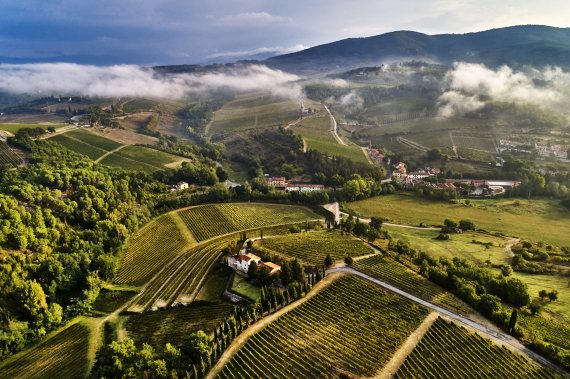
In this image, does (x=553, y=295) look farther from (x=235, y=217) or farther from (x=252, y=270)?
(x=235, y=217)

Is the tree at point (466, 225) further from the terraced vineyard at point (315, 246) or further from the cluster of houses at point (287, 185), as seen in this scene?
the cluster of houses at point (287, 185)

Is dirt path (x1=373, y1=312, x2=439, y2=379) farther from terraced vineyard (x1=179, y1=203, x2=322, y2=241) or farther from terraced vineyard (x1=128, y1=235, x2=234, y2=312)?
terraced vineyard (x1=179, y1=203, x2=322, y2=241)

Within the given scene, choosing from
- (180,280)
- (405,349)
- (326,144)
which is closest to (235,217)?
(180,280)

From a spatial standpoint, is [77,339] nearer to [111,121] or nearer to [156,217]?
[156,217]

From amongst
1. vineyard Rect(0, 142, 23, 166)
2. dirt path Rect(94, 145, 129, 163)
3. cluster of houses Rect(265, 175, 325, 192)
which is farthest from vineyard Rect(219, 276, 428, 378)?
dirt path Rect(94, 145, 129, 163)

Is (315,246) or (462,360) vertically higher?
(315,246)

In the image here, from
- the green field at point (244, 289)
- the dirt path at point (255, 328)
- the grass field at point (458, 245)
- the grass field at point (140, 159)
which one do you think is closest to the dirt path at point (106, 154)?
the grass field at point (140, 159)
